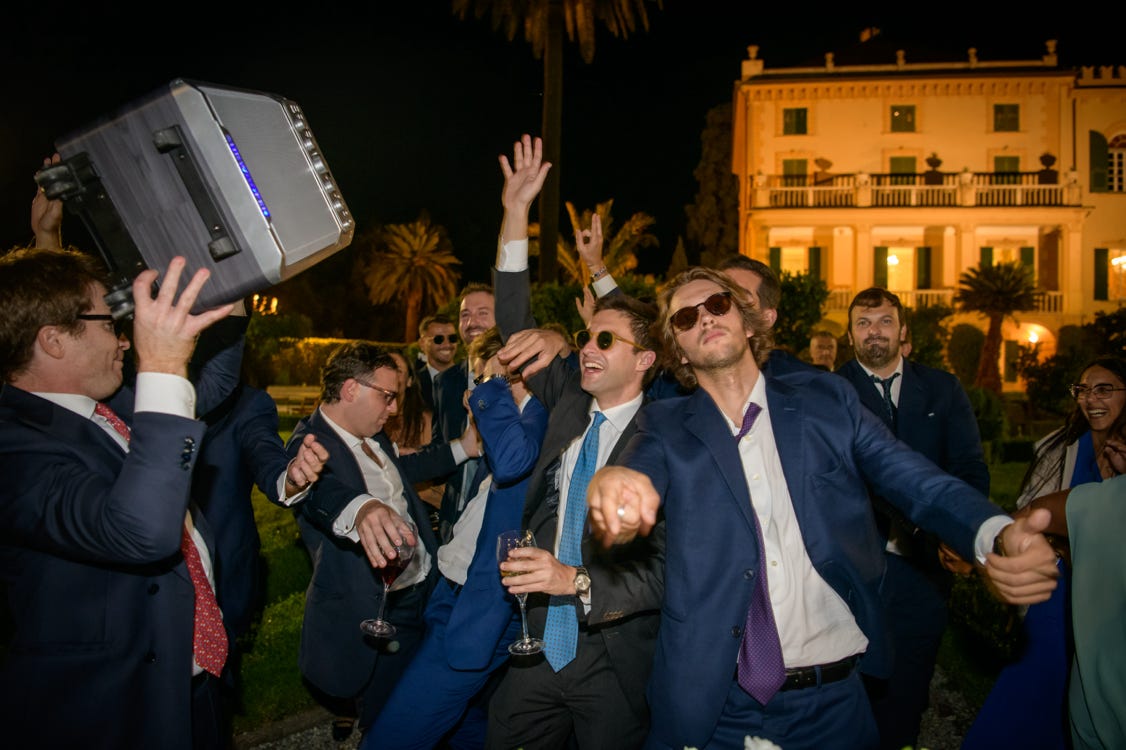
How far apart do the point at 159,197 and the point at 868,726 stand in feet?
9.85

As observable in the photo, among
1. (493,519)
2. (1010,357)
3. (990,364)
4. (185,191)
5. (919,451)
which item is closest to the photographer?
(185,191)

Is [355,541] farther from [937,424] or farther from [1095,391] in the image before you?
[1095,391]

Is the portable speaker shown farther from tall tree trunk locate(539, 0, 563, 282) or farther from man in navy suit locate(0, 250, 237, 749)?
tall tree trunk locate(539, 0, 563, 282)

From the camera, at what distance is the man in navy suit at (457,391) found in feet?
17.4

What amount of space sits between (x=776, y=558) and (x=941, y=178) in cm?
4027

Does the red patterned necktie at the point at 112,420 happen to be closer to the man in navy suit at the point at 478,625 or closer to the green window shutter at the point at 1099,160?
the man in navy suit at the point at 478,625

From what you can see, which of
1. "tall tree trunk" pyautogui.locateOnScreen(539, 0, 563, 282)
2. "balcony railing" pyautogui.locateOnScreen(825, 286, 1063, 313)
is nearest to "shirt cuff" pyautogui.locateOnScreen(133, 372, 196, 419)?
"tall tree trunk" pyautogui.locateOnScreen(539, 0, 563, 282)

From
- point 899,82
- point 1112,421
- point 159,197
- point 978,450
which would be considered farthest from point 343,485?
point 899,82

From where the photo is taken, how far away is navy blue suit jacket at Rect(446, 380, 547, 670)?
3.38m

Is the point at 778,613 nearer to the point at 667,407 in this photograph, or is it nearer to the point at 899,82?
the point at 667,407

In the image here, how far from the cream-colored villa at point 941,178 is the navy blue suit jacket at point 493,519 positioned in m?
34.9

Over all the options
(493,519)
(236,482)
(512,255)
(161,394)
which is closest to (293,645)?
(236,482)

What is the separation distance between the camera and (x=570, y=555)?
3.25m

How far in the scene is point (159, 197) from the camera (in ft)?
6.91
